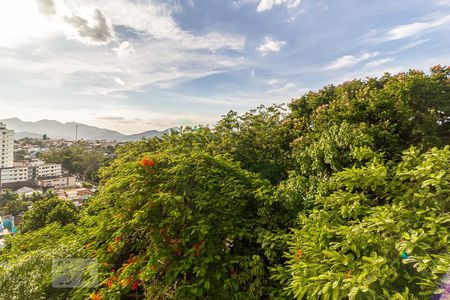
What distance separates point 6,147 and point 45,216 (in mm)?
72510

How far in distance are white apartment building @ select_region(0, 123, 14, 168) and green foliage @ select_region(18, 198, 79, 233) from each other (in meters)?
69.6

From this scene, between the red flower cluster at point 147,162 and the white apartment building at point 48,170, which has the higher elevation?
the red flower cluster at point 147,162

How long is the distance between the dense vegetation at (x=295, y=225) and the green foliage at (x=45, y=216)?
11.2 feet

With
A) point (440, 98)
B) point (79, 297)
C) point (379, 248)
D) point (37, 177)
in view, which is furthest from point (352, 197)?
point (37, 177)

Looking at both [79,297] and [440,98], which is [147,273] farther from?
[440,98]

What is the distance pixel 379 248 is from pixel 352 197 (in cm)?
81

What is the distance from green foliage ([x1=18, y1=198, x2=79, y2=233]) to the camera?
8641mm

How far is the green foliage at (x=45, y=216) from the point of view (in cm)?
864

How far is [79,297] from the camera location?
3369mm

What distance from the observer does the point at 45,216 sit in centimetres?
880

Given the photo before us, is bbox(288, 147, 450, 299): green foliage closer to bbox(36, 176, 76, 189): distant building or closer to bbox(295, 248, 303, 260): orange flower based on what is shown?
bbox(295, 248, 303, 260): orange flower
